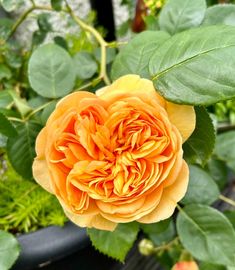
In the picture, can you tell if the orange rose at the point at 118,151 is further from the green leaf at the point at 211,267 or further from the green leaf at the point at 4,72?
the green leaf at the point at 4,72

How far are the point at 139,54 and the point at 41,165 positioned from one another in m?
0.13

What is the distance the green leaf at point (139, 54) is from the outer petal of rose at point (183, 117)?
6cm

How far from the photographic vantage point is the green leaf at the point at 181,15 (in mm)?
449

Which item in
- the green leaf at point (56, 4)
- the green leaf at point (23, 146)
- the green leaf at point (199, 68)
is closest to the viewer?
the green leaf at point (199, 68)

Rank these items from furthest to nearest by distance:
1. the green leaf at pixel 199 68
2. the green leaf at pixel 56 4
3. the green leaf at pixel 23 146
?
the green leaf at pixel 56 4 < the green leaf at pixel 23 146 < the green leaf at pixel 199 68

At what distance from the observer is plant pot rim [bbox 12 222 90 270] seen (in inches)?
20.6

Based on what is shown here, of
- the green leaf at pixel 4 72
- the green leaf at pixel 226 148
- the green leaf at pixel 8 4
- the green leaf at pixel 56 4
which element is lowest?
the green leaf at pixel 226 148

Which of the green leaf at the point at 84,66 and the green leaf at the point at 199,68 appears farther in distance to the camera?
the green leaf at the point at 84,66

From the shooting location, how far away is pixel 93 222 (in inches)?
13.4

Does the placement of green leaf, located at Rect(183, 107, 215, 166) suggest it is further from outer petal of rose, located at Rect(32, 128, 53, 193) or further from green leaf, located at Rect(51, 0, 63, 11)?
green leaf, located at Rect(51, 0, 63, 11)

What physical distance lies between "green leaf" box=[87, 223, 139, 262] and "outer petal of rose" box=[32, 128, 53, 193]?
3.9 inches

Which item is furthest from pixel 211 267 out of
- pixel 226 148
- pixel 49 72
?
pixel 49 72

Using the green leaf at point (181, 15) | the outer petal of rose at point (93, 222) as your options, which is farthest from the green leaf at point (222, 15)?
the outer petal of rose at point (93, 222)

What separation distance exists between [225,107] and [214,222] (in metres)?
0.48
